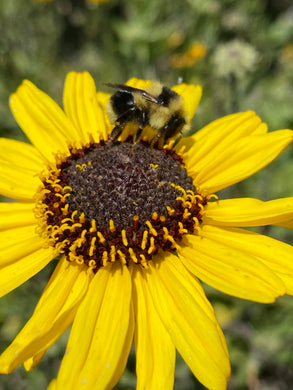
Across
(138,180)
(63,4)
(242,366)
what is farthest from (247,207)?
(63,4)

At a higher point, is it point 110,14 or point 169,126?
point 110,14

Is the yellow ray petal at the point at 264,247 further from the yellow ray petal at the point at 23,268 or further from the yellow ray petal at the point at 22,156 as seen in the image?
the yellow ray petal at the point at 22,156

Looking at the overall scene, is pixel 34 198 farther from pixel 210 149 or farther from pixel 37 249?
pixel 210 149

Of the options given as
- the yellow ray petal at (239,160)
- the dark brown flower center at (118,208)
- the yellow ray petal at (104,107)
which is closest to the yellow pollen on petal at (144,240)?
the dark brown flower center at (118,208)

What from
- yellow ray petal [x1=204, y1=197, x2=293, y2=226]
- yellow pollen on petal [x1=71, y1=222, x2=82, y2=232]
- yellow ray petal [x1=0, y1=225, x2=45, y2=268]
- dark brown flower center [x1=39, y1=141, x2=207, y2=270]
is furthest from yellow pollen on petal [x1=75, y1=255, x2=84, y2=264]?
yellow ray petal [x1=204, y1=197, x2=293, y2=226]

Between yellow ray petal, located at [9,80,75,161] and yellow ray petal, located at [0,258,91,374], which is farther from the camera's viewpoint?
yellow ray petal, located at [9,80,75,161]

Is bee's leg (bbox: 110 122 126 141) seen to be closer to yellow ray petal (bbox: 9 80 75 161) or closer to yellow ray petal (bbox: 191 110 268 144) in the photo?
yellow ray petal (bbox: 9 80 75 161)

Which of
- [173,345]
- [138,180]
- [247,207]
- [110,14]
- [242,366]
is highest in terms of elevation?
[110,14]
